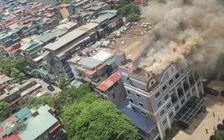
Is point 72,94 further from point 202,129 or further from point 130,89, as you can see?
point 202,129

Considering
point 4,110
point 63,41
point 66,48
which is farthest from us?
point 63,41

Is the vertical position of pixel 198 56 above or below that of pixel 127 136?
above

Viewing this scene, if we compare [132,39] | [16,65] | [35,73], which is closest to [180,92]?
[132,39]

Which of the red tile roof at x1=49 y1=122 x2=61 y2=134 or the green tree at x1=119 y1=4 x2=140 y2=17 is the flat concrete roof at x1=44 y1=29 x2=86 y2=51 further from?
the red tile roof at x1=49 y1=122 x2=61 y2=134

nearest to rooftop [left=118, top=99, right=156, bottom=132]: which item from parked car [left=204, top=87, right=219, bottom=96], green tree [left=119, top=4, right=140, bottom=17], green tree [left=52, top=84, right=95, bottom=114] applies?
green tree [left=52, top=84, right=95, bottom=114]

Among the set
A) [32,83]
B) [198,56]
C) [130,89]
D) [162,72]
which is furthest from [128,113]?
[32,83]

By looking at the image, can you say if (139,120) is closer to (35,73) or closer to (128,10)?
(35,73)

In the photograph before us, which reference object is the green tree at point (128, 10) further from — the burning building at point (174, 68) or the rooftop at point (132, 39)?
the burning building at point (174, 68)
